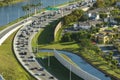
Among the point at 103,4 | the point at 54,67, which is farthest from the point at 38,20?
the point at 54,67

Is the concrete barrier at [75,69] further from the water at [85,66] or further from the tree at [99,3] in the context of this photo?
the tree at [99,3]

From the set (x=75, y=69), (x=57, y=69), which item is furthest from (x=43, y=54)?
(x=75, y=69)

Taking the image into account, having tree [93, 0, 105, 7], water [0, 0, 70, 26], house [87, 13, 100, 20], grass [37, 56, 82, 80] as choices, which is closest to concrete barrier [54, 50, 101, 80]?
grass [37, 56, 82, 80]

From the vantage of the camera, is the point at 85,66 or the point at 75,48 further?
the point at 75,48

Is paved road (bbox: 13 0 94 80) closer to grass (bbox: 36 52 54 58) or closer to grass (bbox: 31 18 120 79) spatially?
grass (bbox: 36 52 54 58)

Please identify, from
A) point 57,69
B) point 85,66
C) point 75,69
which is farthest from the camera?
point 85,66

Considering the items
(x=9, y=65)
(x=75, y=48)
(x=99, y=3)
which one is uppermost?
(x=99, y=3)

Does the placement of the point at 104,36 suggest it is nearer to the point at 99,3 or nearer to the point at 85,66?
the point at 85,66
